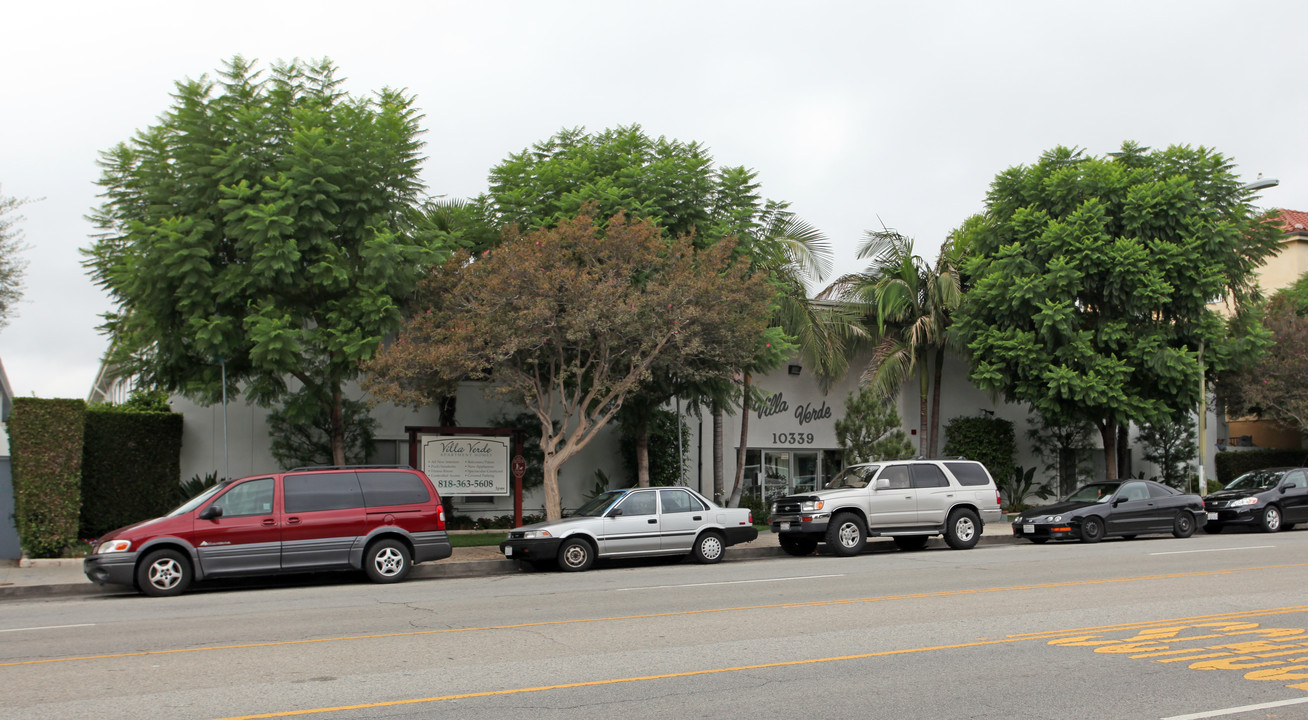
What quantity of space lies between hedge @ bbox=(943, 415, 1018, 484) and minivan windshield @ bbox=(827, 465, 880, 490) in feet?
34.8

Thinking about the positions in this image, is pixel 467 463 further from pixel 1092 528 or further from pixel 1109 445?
pixel 1109 445

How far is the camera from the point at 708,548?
17.3 m

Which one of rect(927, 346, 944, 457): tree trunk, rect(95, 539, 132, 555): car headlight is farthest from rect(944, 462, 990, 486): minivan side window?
rect(95, 539, 132, 555): car headlight

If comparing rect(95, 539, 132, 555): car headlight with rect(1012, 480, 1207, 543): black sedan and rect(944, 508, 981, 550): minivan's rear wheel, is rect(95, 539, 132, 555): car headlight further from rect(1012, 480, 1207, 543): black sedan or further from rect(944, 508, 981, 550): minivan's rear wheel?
rect(1012, 480, 1207, 543): black sedan

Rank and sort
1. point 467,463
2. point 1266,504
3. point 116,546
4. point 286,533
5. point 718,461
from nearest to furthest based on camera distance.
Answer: point 116,546
point 286,533
point 467,463
point 1266,504
point 718,461

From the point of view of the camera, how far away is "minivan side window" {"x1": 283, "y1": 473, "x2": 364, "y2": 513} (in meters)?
14.6

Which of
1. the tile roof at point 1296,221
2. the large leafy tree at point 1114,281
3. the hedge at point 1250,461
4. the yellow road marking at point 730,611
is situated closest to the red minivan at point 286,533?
the yellow road marking at point 730,611

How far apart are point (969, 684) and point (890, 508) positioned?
1172 cm

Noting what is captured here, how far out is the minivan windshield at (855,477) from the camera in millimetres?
18719

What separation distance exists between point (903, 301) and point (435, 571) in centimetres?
1574

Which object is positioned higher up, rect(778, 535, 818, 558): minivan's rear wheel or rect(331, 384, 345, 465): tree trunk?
rect(331, 384, 345, 465): tree trunk

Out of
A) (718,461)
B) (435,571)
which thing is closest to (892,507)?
(718,461)

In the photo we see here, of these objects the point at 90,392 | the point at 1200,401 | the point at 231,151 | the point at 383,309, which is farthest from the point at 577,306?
the point at 90,392

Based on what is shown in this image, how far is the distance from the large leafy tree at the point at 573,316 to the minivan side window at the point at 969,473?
4.68m
